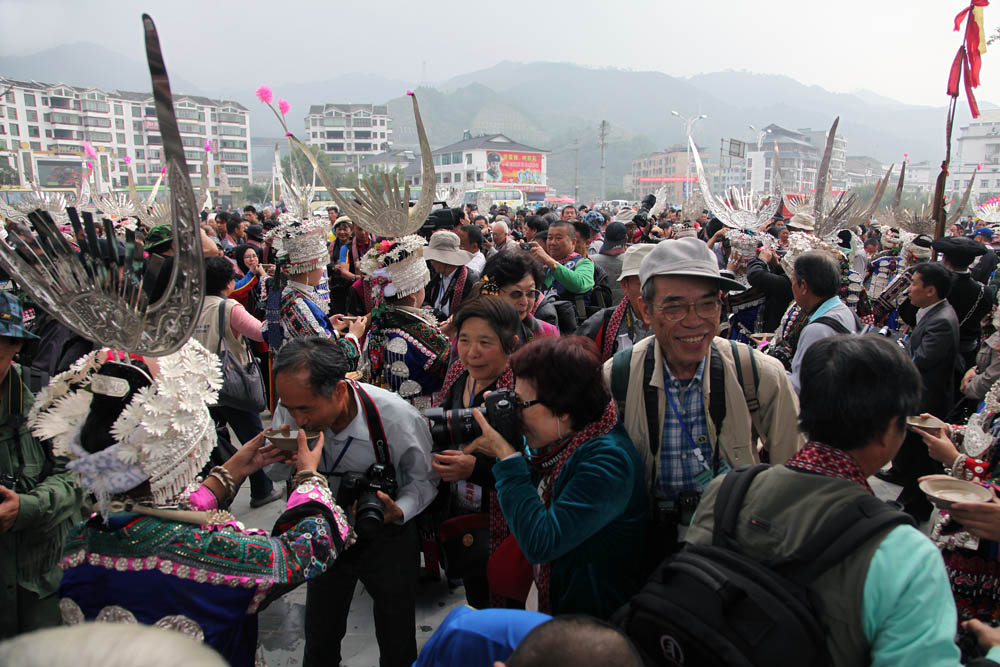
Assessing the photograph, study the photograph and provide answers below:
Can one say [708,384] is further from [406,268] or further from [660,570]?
[406,268]

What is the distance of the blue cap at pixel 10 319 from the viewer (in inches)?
86.4

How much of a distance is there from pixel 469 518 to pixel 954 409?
4062 mm

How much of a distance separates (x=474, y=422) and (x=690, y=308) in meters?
0.82

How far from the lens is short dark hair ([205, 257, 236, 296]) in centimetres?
399

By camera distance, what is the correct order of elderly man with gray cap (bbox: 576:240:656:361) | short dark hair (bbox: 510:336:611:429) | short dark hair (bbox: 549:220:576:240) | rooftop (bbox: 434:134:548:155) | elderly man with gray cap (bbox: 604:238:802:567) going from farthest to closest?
rooftop (bbox: 434:134:548:155) → short dark hair (bbox: 549:220:576:240) → elderly man with gray cap (bbox: 576:240:656:361) → elderly man with gray cap (bbox: 604:238:802:567) → short dark hair (bbox: 510:336:611:429)

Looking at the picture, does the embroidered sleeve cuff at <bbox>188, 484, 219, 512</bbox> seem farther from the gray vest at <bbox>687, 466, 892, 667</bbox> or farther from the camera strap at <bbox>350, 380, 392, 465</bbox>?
the gray vest at <bbox>687, 466, 892, 667</bbox>

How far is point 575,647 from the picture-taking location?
1.06 metres

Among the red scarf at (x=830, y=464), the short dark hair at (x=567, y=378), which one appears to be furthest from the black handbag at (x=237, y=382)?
the red scarf at (x=830, y=464)

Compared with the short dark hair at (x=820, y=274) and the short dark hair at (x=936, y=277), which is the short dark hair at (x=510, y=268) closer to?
the short dark hair at (x=820, y=274)

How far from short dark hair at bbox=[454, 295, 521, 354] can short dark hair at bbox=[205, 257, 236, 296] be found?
2.09m

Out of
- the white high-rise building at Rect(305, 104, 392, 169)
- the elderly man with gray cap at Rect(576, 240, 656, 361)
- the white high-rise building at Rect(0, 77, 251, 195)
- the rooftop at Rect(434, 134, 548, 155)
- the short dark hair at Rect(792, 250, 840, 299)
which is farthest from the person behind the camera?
the white high-rise building at Rect(305, 104, 392, 169)

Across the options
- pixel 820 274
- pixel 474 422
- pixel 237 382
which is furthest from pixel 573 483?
pixel 237 382

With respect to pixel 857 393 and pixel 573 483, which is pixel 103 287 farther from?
pixel 857 393

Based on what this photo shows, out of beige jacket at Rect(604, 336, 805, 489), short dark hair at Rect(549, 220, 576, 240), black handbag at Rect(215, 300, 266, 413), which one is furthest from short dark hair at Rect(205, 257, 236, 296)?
beige jacket at Rect(604, 336, 805, 489)
